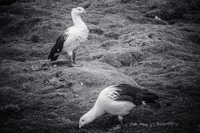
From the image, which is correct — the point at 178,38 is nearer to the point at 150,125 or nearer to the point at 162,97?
the point at 162,97

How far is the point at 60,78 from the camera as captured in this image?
9805mm

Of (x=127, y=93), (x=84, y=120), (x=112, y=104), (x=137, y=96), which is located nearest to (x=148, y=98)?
A: (x=137, y=96)

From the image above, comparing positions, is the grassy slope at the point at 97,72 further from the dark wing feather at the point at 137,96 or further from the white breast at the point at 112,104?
the dark wing feather at the point at 137,96

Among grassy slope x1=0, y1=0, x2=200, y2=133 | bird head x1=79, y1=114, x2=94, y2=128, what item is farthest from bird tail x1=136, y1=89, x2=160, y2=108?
bird head x1=79, y1=114, x2=94, y2=128

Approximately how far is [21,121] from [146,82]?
243 inches

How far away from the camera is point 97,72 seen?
1019 cm

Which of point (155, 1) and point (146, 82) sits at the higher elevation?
point (155, 1)

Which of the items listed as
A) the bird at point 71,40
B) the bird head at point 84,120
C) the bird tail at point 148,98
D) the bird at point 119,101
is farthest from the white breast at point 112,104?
the bird at point 71,40

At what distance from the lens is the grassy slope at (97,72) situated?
7.40 metres

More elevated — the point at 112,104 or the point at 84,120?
the point at 112,104

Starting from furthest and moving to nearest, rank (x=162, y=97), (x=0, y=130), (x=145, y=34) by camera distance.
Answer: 1. (x=145, y=34)
2. (x=162, y=97)
3. (x=0, y=130)

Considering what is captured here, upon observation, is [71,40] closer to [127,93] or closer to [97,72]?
[97,72]

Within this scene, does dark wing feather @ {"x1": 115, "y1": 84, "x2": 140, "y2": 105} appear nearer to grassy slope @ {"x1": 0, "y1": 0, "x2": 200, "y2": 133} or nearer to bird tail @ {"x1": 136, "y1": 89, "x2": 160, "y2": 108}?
bird tail @ {"x1": 136, "y1": 89, "x2": 160, "y2": 108}

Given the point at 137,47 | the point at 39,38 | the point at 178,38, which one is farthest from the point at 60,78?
the point at 178,38
